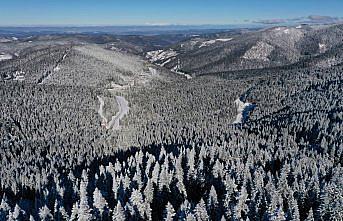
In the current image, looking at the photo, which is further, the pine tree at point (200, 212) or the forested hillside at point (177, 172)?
the forested hillside at point (177, 172)

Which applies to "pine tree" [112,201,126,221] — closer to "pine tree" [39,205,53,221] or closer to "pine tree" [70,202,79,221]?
"pine tree" [70,202,79,221]

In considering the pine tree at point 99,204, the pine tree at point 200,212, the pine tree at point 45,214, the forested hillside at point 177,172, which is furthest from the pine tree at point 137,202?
the pine tree at point 45,214

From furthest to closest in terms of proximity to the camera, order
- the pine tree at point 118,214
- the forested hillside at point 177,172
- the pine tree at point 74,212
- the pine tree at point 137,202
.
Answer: the pine tree at point 137,202 → the forested hillside at point 177,172 → the pine tree at point 74,212 → the pine tree at point 118,214

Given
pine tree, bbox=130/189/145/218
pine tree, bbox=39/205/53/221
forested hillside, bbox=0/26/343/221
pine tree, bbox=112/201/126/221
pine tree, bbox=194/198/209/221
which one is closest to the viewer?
pine tree, bbox=194/198/209/221

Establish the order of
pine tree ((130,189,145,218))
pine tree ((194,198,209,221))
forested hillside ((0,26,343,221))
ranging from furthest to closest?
pine tree ((130,189,145,218)) → forested hillside ((0,26,343,221)) → pine tree ((194,198,209,221))

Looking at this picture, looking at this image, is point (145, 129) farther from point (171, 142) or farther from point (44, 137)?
point (44, 137)

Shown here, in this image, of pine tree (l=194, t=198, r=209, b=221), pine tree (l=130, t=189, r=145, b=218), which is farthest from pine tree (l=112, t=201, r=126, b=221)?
pine tree (l=194, t=198, r=209, b=221)

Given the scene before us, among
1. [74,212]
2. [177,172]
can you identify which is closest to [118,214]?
[74,212]

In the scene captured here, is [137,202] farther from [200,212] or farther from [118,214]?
[200,212]

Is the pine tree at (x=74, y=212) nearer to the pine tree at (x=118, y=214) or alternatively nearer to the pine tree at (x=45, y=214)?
the pine tree at (x=45, y=214)

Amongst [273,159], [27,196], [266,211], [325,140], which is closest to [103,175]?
[27,196]

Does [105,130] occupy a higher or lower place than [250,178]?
lower
